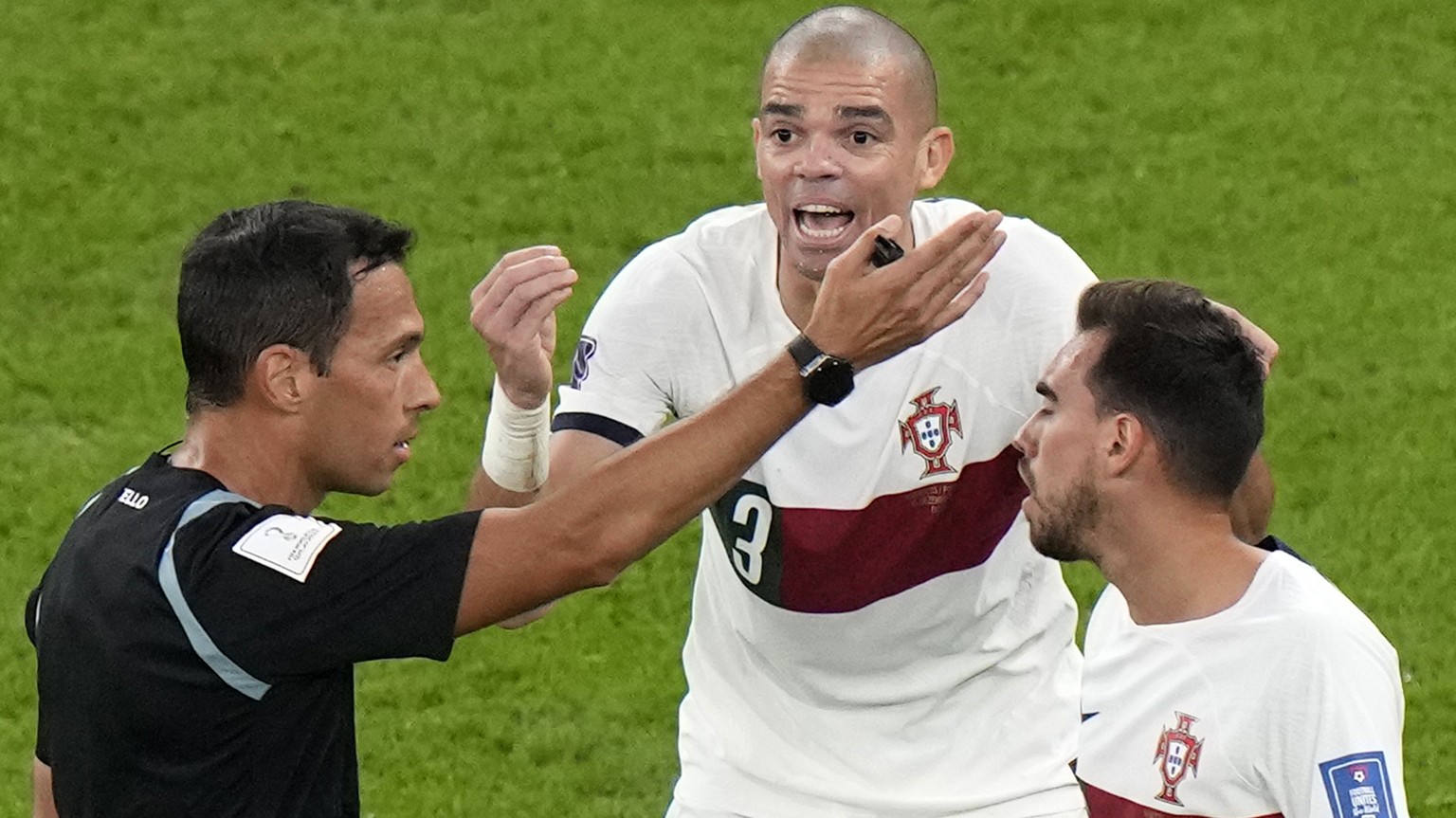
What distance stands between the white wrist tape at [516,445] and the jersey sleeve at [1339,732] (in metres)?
1.59

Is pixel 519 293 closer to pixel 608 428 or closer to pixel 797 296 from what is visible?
pixel 608 428

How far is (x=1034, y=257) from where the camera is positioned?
503 centimetres

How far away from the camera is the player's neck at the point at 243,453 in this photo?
4039 millimetres

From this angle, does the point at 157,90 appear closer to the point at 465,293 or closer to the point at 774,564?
the point at 465,293

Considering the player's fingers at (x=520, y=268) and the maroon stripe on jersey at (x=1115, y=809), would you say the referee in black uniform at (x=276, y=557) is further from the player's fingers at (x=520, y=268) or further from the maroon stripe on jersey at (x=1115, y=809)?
the maroon stripe on jersey at (x=1115, y=809)

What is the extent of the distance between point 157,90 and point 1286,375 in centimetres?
546

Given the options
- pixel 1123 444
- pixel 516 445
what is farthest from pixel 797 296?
pixel 1123 444

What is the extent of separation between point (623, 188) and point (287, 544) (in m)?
7.31

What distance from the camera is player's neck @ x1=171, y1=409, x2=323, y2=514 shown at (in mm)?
4039

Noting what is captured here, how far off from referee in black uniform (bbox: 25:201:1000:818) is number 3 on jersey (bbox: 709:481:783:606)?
44.6 inches

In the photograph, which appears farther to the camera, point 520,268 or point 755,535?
point 755,535

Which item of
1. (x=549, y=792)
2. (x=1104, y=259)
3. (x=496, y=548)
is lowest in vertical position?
(x=549, y=792)

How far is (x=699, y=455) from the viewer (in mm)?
3787

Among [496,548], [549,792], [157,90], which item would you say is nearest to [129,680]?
[496,548]
